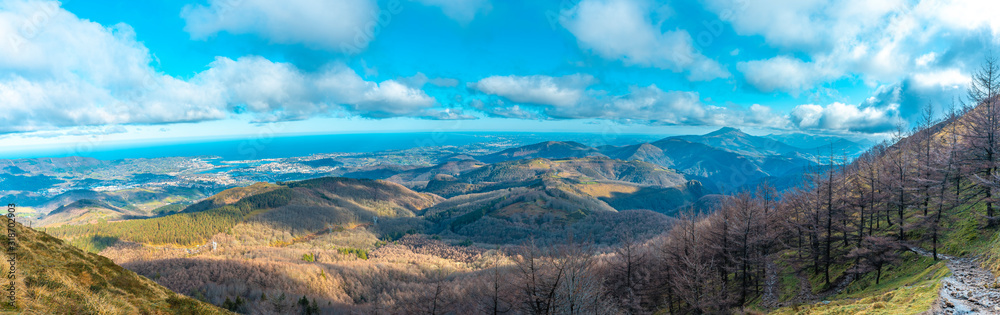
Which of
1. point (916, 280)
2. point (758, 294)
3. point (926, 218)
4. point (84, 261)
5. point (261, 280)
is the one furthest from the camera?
point (261, 280)

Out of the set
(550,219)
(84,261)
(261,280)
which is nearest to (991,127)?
(84,261)

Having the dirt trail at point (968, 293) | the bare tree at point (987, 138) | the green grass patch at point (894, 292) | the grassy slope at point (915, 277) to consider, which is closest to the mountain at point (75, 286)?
Answer: the green grass patch at point (894, 292)

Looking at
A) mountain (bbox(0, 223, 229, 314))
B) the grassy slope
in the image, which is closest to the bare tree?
the grassy slope

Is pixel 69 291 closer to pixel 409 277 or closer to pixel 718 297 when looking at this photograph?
pixel 718 297

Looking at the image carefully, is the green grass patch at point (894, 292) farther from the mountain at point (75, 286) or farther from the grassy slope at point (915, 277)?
the mountain at point (75, 286)

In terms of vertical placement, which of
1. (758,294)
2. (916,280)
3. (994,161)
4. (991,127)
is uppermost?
(991,127)

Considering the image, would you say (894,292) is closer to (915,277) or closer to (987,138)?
(915,277)
